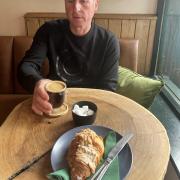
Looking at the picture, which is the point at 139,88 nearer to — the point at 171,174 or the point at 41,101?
the point at 171,174

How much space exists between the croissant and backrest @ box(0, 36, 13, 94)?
138 cm

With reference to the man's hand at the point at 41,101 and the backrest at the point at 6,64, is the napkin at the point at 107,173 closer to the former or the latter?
the man's hand at the point at 41,101

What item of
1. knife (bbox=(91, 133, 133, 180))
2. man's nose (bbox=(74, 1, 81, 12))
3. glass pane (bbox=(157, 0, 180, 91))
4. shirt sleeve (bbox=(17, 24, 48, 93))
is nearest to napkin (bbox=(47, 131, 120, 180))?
knife (bbox=(91, 133, 133, 180))

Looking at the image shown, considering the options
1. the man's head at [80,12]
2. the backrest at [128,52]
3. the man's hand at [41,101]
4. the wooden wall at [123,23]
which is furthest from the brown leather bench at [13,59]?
the man's hand at [41,101]

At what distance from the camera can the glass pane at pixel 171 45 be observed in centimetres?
211

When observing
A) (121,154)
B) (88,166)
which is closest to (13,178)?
(88,166)

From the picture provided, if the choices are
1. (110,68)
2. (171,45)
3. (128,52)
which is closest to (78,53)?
(110,68)

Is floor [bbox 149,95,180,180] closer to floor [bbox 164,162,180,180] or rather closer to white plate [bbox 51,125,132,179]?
floor [bbox 164,162,180,180]

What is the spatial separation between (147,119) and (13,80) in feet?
4.51

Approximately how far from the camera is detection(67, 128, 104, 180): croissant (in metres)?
0.78

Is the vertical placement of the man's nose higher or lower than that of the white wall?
higher

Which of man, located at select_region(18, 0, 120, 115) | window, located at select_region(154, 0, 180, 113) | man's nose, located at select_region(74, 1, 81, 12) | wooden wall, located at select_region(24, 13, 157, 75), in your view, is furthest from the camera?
wooden wall, located at select_region(24, 13, 157, 75)

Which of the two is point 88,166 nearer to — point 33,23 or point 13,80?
point 13,80

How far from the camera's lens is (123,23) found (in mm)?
2227
